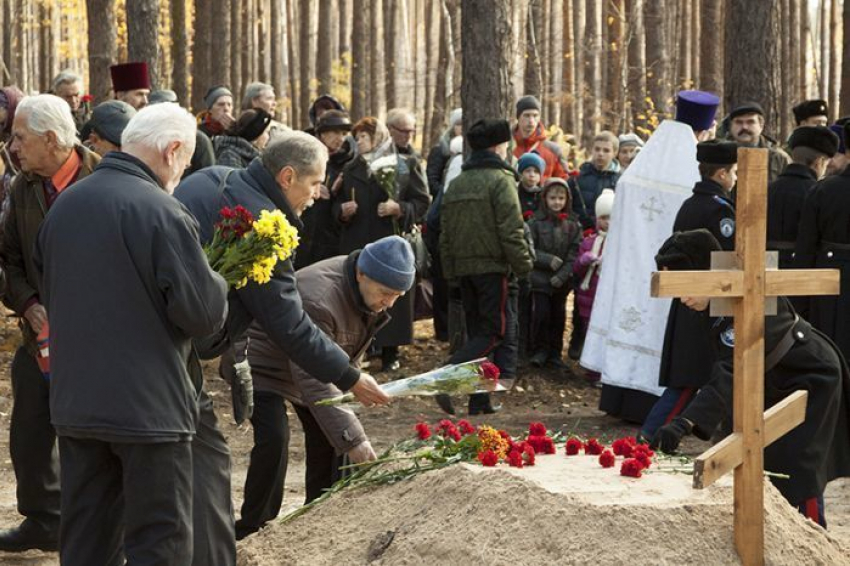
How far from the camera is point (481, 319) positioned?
11141 millimetres

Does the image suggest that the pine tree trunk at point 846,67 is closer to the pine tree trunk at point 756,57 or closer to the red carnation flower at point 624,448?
the pine tree trunk at point 756,57

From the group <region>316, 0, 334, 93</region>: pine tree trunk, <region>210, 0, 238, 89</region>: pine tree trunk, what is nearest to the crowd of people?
<region>210, 0, 238, 89</region>: pine tree trunk

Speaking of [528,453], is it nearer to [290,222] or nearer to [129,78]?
[290,222]

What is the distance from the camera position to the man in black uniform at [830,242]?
927 cm

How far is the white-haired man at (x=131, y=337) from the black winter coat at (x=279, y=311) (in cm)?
97

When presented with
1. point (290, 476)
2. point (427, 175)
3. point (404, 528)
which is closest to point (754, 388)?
point (404, 528)

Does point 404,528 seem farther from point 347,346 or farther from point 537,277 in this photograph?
point 537,277

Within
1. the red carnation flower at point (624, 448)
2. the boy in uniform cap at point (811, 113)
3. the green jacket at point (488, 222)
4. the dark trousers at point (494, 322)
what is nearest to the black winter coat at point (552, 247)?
the dark trousers at point (494, 322)

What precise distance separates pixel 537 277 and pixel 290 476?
391 centimetres

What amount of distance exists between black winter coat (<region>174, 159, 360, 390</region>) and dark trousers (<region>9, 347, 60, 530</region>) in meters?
1.16

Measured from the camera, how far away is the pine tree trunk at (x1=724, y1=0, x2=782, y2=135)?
13.2m

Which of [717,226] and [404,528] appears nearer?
[404,528]

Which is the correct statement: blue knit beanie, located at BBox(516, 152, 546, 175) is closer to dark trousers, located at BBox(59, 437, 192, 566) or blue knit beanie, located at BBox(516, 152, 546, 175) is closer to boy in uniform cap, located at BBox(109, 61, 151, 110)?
boy in uniform cap, located at BBox(109, 61, 151, 110)

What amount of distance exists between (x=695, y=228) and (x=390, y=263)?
10.9 feet
